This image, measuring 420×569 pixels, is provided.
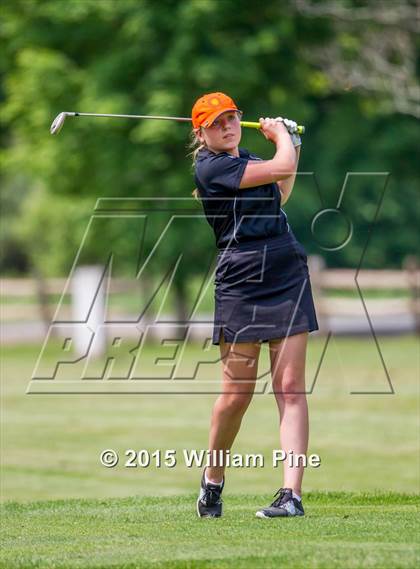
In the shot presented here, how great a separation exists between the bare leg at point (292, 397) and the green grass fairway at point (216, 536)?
0.27 meters

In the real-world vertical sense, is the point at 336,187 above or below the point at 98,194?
below

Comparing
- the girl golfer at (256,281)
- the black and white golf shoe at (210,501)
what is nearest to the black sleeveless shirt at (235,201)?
the girl golfer at (256,281)

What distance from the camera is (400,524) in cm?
642

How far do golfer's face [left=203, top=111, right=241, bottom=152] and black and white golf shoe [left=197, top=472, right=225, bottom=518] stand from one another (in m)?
1.67

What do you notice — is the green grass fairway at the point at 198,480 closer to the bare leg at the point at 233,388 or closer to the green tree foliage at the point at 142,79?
the bare leg at the point at 233,388

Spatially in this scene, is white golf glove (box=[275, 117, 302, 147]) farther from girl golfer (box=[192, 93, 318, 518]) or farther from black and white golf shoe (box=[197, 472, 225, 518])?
black and white golf shoe (box=[197, 472, 225, 518])

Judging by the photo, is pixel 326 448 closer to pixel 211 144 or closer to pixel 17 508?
pixel 17 508

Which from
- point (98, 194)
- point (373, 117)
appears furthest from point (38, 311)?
point (373, 117)

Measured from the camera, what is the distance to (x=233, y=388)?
672 centimetres

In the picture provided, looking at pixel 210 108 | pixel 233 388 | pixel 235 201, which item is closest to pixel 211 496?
pixel 233 388

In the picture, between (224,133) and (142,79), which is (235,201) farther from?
(142,79)

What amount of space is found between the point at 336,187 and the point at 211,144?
2471cm

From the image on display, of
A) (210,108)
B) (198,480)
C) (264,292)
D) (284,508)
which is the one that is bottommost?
(198,480)

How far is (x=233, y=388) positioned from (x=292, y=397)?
0.95 feet
